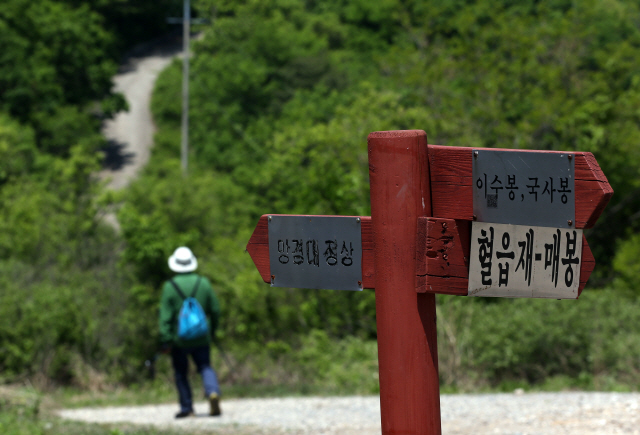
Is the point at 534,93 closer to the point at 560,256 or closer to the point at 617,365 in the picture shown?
the point at 617,365

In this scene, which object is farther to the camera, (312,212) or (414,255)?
(312,212)

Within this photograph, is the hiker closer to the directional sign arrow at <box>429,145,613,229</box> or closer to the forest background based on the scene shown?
the forest background

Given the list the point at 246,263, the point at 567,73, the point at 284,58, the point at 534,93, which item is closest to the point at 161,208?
the point at 246,263

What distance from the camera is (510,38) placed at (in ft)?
69.8

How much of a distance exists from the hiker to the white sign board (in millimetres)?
5041

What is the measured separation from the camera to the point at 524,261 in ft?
6.73

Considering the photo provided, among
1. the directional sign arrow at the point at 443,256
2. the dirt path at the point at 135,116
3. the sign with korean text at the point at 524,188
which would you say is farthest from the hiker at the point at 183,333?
the dirt path at the point at 135,116

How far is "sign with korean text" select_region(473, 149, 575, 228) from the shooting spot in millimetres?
1979

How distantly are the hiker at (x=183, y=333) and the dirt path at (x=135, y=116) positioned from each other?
3005 centimetres

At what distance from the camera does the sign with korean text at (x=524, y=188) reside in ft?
6.49

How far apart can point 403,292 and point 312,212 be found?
45.0 ft

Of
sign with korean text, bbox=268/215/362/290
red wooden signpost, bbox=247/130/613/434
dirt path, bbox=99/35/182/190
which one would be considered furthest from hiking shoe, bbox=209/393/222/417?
dirt path, bbox=99/35/182/190

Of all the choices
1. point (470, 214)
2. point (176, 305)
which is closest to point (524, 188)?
point (470, 214)

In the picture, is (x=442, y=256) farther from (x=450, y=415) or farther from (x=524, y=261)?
(x=450, y=415)
